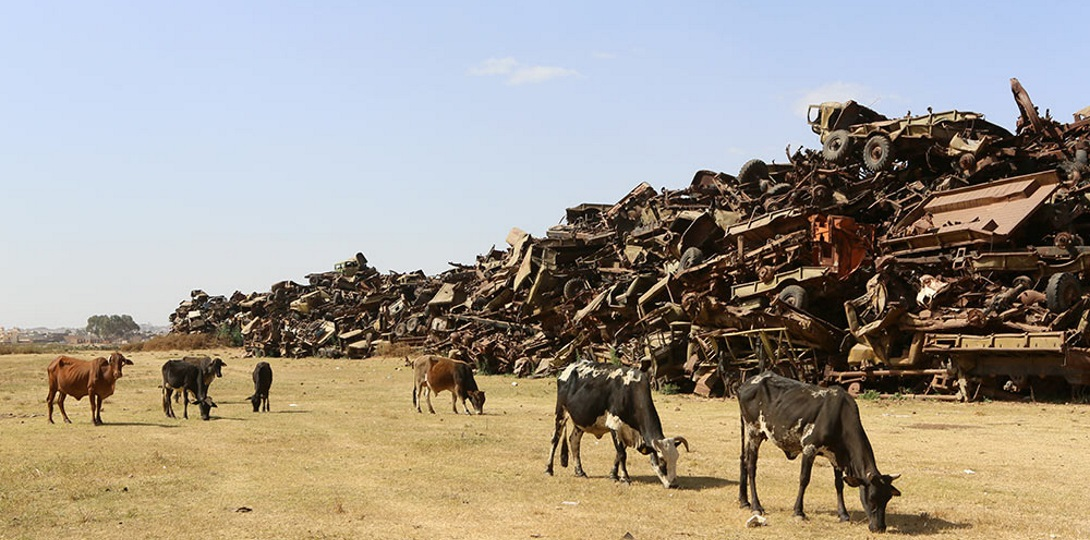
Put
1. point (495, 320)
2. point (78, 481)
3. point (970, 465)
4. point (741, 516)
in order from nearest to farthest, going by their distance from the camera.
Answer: point (741, 516) < point (78, 481) < point (970, 465) < point (495, 320)

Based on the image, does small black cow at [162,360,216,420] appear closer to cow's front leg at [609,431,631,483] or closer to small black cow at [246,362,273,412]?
small black cow at [246,362,273,412]

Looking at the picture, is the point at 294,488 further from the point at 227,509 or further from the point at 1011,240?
the point at 1011,240

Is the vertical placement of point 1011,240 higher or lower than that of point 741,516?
higher

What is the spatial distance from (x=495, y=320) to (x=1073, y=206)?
2574 centimetres

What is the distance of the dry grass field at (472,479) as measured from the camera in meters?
10.9

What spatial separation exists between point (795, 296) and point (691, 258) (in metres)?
6.17

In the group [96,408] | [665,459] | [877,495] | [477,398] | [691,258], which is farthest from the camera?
[691,258]

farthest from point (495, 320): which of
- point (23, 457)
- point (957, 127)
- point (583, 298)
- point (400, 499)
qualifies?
point (400, 499)

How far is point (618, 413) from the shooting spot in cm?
1388

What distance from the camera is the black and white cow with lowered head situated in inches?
529

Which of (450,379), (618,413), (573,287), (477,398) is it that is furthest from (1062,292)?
(573,287)

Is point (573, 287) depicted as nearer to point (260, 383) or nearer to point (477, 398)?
point (477, 398)

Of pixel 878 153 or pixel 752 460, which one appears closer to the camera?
pixel 752 460

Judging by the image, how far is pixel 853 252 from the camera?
92.8 ft
